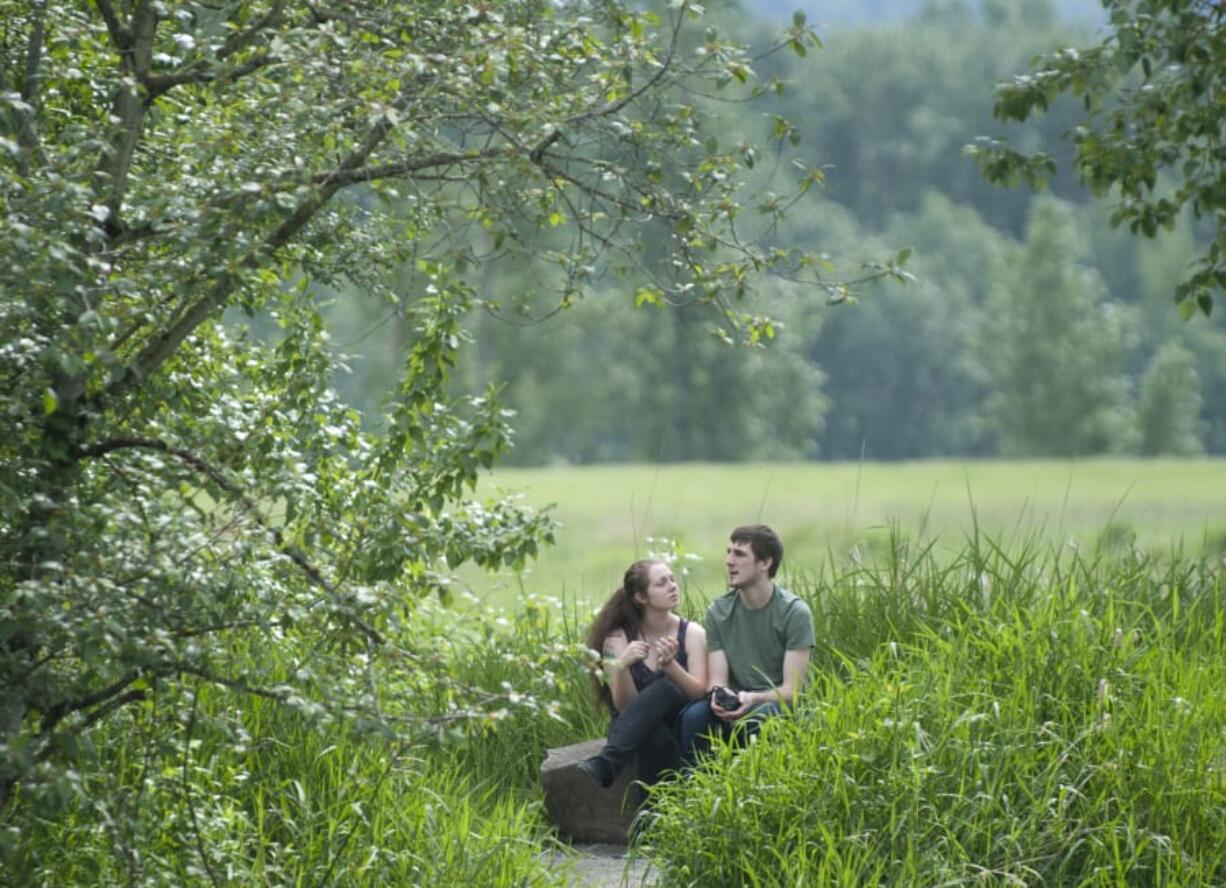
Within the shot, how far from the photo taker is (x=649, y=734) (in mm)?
7223

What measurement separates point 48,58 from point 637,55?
6.20 ft

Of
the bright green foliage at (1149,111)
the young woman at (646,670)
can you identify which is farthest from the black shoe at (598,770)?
the bright green foliage at (1149,111)

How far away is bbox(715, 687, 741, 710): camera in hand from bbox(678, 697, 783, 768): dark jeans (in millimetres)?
59

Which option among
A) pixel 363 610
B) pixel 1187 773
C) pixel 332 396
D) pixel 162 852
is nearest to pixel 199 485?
pixel 363 610

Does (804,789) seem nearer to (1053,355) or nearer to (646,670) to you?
(646,670)

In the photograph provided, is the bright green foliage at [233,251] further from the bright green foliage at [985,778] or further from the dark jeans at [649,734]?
the bright green foliage at [985,778]

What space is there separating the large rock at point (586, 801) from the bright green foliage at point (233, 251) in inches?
49.5

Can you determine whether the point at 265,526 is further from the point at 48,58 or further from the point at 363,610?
the point at 48,58

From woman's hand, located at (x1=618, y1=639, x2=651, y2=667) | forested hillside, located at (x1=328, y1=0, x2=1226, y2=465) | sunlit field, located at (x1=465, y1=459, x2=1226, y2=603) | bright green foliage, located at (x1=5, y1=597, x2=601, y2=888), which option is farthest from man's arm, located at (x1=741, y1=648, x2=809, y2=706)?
forested hillside, located at (x1=328, y1=0, x2=1226, y2=465)

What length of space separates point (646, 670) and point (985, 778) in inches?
73.8

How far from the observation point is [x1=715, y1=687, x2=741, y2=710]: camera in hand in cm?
698

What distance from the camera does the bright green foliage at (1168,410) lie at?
5766cm

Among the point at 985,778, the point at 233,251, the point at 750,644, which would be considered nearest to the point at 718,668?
the point at 750,644

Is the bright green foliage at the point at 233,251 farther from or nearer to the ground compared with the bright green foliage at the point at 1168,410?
nearer to the ground
